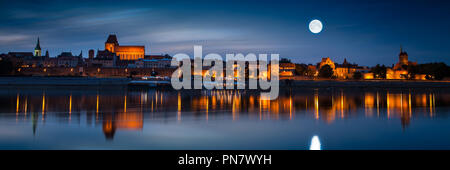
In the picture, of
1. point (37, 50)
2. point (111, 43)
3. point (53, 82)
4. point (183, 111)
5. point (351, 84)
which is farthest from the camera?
point (37, 50)

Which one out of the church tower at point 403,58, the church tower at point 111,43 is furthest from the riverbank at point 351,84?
the church tower at point 111,43

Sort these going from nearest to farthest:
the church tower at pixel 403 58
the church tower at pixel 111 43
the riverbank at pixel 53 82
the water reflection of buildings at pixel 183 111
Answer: the water reflection of buildings at pixel 183 111, the riverbank at pixel 53 82, the church tower at pixel 403 58, the church tower at pixel 111 43

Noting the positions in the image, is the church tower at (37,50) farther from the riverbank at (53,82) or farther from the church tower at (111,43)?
the riverbank at (53,82)

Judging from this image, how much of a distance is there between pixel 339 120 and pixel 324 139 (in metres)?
3.93

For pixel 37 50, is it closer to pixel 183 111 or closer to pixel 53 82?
pixel 53 82

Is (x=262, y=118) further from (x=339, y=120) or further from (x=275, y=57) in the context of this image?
(x=275, y=57)

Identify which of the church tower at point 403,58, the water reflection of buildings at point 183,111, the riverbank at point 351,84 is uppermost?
the church tower at point 403,58

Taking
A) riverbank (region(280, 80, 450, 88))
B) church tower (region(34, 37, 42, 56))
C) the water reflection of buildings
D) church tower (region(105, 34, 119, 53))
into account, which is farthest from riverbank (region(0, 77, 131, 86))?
church tower (region(34, 37, 42, 56))

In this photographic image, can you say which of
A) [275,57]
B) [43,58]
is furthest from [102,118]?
[43,58]

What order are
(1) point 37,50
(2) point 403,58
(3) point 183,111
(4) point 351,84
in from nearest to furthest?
(3) point 183,111, (4) point 351,84, (2) point 403,58, (1) point 37,50

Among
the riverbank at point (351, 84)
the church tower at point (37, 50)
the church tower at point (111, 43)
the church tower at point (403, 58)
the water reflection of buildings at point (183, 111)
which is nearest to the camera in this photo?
the water reflection of buildings at point (183, 111)

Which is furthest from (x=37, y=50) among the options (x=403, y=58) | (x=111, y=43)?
(x=403, y=58)

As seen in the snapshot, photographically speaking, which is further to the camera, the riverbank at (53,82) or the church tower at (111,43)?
the church tower at (111,43)
